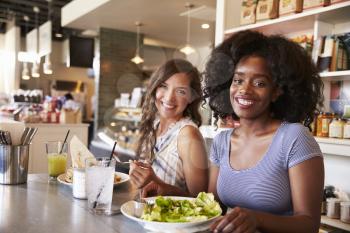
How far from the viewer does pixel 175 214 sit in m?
1.04

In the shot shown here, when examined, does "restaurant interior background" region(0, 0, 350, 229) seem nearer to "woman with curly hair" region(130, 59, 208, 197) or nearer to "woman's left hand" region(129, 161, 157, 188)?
"woman with curly hair" region(130, 59, 208, 197)

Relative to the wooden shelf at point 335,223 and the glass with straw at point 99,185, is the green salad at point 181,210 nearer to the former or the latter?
the glass with straw at point 99,185

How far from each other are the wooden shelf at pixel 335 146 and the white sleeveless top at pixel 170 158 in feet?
3.52

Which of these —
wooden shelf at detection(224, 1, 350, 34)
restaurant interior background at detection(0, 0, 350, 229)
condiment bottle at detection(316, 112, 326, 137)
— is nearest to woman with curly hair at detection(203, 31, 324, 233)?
restaurant interior background at detection(0, 0, 350, 229)

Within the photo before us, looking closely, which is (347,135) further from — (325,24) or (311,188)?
(311,188)

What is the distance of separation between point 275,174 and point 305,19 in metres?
1.66

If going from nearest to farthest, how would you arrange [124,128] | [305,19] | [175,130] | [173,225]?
[173,225] < [175,130] < [305,19] < [124,128]

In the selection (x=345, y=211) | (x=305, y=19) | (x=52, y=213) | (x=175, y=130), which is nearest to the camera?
(x=52, y=213)

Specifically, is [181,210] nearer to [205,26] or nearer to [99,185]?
[99,185]

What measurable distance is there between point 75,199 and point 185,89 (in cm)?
80

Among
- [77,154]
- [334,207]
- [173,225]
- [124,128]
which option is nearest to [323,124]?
[334,207]

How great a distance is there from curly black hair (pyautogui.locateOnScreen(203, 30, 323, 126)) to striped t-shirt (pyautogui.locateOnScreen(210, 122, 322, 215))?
0.40ft

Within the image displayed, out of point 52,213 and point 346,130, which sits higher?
point 346,130

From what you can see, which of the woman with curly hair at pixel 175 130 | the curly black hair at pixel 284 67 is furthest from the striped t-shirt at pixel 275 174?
the woman with curly hair at pixel 175 130
